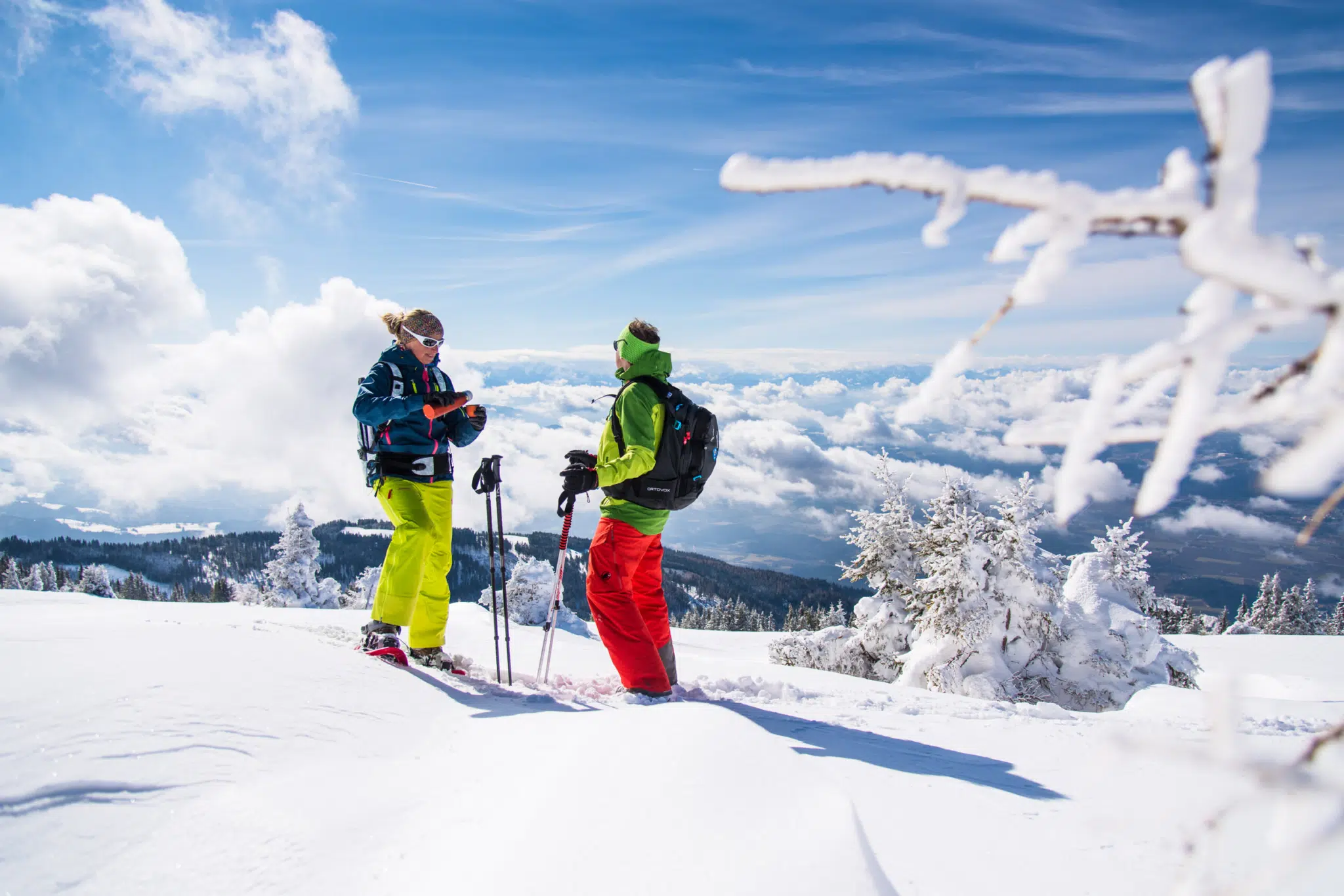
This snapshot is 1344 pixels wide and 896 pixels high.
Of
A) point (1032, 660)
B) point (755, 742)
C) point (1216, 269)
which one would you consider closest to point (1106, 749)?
point (1216, 269)

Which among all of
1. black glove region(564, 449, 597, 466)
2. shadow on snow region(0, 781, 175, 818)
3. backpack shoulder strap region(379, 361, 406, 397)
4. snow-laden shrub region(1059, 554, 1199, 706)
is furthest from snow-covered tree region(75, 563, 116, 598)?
shadow on snow region(0, 781, 175, 818)

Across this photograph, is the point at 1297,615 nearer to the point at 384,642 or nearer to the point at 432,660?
the point at 432,660

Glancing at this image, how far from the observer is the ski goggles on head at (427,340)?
222 inches

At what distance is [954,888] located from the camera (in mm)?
2174

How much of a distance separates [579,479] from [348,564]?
518 feet

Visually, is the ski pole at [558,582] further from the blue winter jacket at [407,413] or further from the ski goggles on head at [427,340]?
the ski goggles on head at [427,340]

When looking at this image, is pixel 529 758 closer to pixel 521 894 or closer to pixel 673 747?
pixel 673 747

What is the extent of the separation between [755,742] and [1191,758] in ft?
7.90

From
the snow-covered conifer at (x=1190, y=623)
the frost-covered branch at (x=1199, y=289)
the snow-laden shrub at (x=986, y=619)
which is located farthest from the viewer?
the snow-covered conifer at (x=1190, y=623)

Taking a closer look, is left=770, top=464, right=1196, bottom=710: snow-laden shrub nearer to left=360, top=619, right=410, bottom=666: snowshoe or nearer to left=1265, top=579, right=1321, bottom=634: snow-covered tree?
left=360, top=619, right=410, bottom=666: snowshoe

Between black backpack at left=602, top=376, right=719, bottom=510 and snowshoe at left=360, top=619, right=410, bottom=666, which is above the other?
black backpack at left=602, top=376, right=719, bottom=510

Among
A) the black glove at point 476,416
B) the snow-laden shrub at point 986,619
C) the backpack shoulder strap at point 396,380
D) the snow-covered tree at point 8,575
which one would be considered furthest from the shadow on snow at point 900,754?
the snow-covered tree at point 8,575

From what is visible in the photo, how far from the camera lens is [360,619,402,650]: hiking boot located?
526 centimetres

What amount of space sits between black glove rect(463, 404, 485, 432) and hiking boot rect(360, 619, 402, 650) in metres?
1.75
